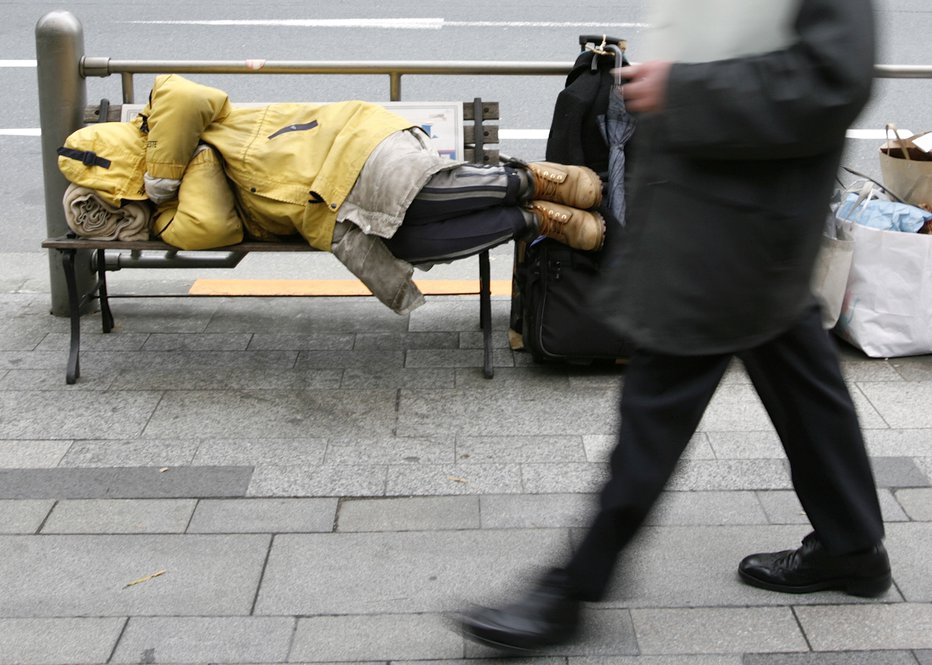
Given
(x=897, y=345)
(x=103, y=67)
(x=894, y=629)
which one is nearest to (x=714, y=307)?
(x=894, y=629)

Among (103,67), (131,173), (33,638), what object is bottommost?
(33,638)

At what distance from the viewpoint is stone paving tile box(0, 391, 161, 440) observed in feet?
13.1

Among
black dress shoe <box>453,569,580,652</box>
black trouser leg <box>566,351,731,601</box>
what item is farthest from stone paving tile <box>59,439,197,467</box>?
black trouser leg <box>566,351,731,601</box>

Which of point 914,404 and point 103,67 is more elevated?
point 103,67

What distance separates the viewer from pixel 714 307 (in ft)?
7.88

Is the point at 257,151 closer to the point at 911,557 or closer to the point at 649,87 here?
the point at 649,87

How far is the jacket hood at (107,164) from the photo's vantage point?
4.32 metres

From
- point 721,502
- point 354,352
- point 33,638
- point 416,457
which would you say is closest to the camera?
point 33,638

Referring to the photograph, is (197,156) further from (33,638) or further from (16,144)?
(16,144)

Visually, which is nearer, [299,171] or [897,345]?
[299,171]

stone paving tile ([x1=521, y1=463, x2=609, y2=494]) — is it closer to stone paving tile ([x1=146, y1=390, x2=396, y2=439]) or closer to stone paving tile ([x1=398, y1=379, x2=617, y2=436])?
stone paving tile ([x1=398, y1=379, x2=617, y2=436])

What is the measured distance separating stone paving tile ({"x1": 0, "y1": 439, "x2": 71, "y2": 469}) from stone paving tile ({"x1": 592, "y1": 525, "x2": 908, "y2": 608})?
1.74 meters

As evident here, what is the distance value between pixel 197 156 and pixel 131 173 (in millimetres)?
267

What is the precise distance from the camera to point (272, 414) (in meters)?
4.15
